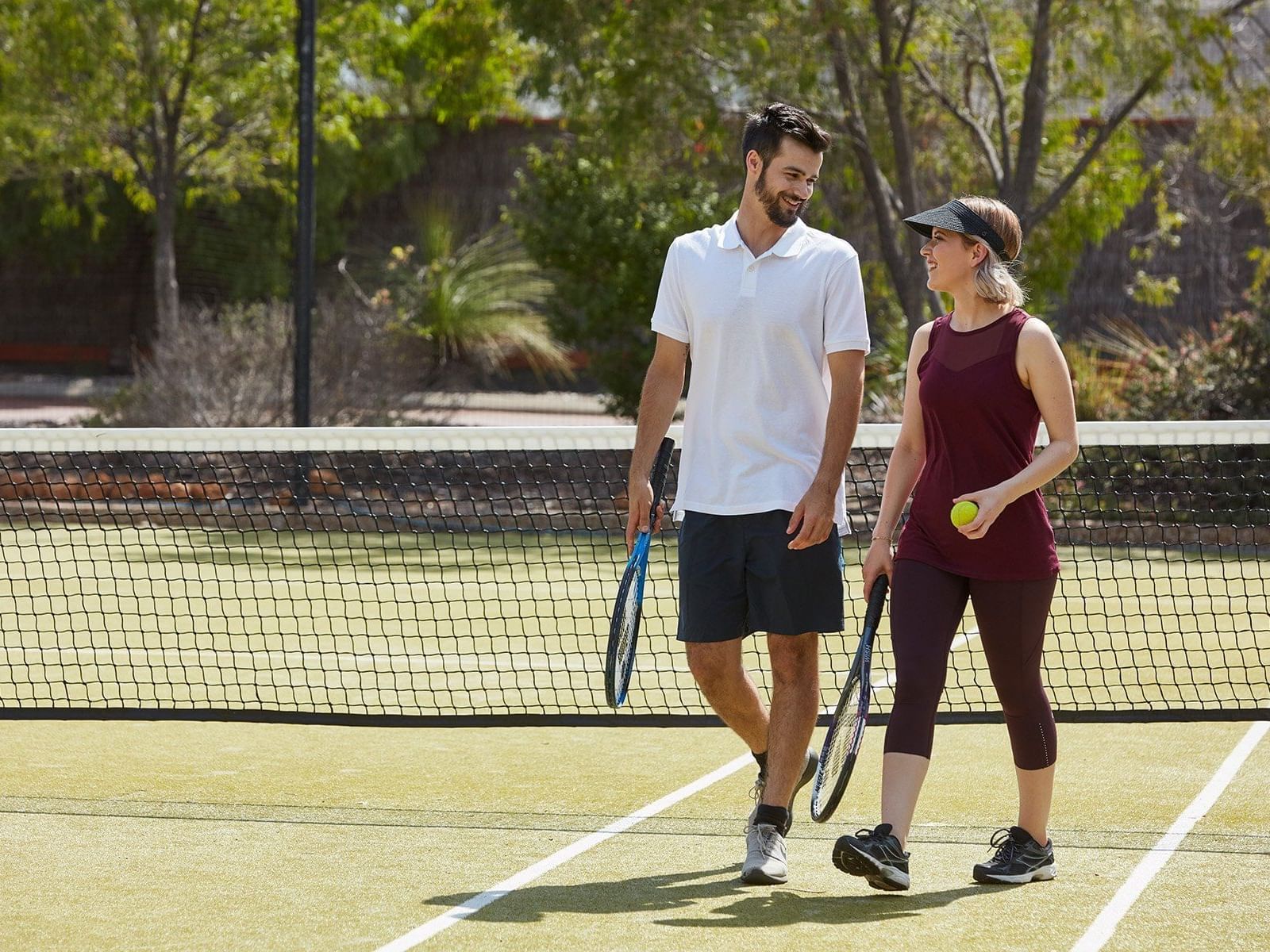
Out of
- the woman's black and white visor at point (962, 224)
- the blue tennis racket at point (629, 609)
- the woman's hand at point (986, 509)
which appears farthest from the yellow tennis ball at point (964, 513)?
the blue tennis racket at point (629, 609)

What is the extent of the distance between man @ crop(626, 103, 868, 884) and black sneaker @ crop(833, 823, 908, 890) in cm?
36

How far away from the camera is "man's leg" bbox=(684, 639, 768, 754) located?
477 centimetres

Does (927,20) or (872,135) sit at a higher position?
(927,20)

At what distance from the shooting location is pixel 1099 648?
29.1ft

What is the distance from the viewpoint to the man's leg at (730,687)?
477 centimetres

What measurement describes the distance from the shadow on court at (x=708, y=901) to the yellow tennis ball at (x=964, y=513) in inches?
37.6

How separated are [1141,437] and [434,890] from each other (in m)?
3.02

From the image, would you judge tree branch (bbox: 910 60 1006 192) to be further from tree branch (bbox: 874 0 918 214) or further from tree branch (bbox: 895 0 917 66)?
tree branch (bbox: 895 0 917 66)

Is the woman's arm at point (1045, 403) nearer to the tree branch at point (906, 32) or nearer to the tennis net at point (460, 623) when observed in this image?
the tennis net at point (460, 623)

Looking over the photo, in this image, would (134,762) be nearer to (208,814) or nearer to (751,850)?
(208,814)

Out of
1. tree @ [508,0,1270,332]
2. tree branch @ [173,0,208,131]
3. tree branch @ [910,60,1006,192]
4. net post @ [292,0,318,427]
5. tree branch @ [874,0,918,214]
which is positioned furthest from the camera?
tree branch @ [173,0,208,131]

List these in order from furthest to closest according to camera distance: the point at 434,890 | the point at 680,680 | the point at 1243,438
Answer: the point at 680,680
the point at 1243,438
the point at 434,890

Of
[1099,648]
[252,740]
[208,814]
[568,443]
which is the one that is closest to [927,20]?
[1099,648]

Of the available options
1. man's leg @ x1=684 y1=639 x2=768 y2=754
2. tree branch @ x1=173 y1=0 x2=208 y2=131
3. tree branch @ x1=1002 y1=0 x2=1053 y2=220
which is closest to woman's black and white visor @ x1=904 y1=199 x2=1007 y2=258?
man's leg @ x1=684 y1=639 x2=768 y2=754
